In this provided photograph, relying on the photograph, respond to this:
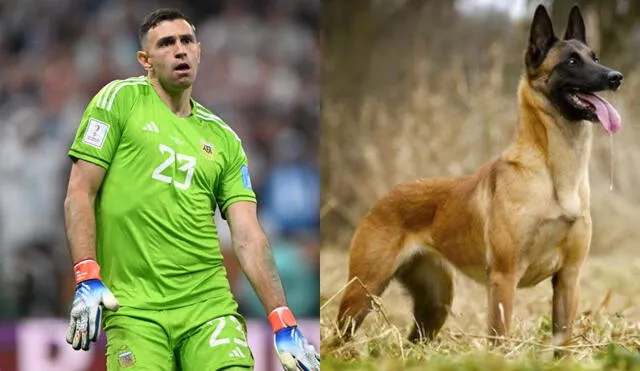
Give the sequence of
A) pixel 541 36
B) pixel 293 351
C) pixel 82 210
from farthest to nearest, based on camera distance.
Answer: pixel 541 36 < pixel 293 351 < pixel 82 210

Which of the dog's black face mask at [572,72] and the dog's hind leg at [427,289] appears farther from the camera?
the dog's hind leg at [427,289]

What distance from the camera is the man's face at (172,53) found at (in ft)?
9.82

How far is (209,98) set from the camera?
13.4 ft

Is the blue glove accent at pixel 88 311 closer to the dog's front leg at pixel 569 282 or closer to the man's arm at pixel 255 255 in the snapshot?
the man's arm at pixel 255 255

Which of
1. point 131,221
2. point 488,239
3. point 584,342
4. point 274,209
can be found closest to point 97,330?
point 131,221

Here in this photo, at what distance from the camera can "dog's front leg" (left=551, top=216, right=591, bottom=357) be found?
3797 mm

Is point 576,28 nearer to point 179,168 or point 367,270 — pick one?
point 367,270

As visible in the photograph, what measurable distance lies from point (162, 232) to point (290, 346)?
1.66 feet

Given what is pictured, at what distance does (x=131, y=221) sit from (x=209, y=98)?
4.35 feet

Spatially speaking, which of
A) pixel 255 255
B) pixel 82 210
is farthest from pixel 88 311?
pixel 255 255

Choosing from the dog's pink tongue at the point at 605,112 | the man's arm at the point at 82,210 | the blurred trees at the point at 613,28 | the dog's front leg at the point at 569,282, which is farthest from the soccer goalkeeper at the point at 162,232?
the blurred trees at the point at 613,28

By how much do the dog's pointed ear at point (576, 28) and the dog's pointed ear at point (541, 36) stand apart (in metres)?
0.06

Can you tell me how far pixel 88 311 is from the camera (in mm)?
2645

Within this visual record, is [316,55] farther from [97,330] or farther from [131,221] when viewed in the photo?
[97,330]
